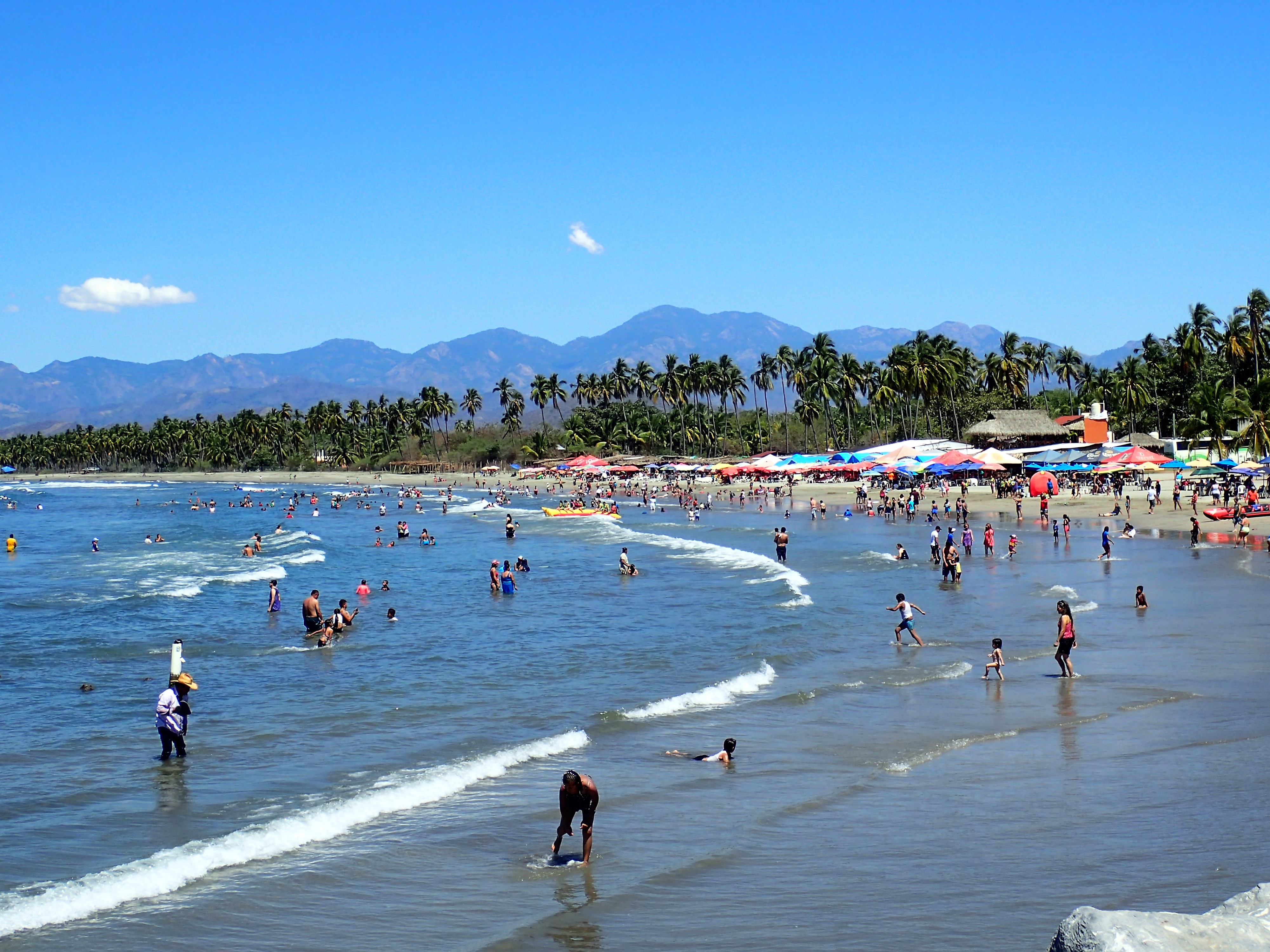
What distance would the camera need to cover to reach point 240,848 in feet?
35.0

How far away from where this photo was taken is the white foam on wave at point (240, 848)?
927cm

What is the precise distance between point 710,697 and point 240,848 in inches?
325

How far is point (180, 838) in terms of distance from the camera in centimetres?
1110

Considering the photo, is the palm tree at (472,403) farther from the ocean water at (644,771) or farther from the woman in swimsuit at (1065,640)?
the woman in swimsuit at (1065,640)

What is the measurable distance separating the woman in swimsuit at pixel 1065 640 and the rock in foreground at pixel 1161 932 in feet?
41.9

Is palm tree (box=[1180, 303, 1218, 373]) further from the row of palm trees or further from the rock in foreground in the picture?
the rock in foreground

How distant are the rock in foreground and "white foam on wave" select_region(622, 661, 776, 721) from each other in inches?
440

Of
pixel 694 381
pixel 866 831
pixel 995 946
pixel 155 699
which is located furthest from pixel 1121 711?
pixel 694 381

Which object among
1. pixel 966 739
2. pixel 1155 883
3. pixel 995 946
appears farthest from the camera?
pixel 966 739

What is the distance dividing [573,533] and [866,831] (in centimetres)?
4397

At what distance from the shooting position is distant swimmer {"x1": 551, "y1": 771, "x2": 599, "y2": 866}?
33.2 feet

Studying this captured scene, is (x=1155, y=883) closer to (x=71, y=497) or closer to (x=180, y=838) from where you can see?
(x=180, y=838)

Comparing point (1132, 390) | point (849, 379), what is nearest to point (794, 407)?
point (849, 379)

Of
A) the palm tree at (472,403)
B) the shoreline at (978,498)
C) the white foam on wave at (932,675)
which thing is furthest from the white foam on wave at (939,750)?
the palm tree at (472,403)
